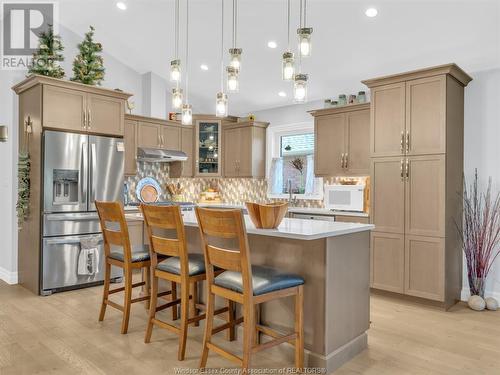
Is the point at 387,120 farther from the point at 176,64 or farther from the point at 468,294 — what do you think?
the point at 176,64

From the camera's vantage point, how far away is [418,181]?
408cm

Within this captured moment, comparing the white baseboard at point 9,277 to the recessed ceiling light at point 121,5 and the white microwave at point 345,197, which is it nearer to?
the recessed ceiling light at point 121,5

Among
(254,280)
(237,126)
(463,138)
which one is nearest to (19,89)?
(237,126)

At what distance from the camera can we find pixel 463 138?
4.33m

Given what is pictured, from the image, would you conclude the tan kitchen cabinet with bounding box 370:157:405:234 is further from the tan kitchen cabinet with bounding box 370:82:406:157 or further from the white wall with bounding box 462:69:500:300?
the white wall with bounding box 462:69:500:300

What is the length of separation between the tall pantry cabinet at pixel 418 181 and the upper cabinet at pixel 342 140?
425mm

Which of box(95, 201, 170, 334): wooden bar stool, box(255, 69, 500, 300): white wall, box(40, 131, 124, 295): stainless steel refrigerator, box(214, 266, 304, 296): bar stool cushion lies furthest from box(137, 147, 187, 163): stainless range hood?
box(255, 69, 500, 300): white wall

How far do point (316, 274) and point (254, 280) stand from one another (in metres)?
0.46

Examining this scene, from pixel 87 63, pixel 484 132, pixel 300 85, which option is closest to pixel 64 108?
pixel 87 63

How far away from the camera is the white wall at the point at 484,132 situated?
412cm

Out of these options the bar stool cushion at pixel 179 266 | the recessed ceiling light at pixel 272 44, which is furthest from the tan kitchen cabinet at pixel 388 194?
the bar stool cushion at pixel 179 266

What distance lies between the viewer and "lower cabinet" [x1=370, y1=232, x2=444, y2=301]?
393 centimetres

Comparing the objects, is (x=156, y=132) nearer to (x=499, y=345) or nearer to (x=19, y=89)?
(x=19, y=89)

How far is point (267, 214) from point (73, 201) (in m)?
2.94
